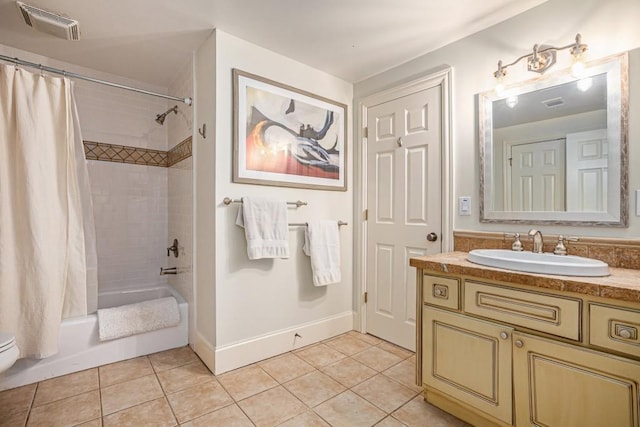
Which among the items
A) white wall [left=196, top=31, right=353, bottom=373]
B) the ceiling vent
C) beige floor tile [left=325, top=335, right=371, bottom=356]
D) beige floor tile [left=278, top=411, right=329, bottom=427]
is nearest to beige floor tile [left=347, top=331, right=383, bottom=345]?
beige floor tile [left=325, top=335, right=371, bottom=356]

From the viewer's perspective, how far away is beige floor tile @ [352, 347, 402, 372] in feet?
6.91

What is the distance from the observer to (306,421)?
1545mm

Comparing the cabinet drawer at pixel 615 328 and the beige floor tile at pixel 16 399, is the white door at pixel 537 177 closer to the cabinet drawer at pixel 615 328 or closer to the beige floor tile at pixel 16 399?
the cabinet drawer at pixel 615 328

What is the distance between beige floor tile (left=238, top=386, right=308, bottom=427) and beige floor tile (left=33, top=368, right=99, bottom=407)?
38.1 inches

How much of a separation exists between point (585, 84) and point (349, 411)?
82.5 inches

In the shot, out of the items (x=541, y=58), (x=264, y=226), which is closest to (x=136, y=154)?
(x=264, y=226)

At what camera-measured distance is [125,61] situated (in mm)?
2434

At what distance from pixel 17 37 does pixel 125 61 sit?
62 centimetres

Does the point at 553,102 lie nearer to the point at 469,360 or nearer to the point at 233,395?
the point at 469,360

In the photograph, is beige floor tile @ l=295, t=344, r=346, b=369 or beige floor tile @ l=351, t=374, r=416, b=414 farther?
beige floor tile @ l=295, t=344, r=346, b=369

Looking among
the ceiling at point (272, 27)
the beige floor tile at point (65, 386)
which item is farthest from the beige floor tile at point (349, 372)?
the ceiling at point (272, 27)

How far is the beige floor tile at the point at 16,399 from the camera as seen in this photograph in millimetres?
1598

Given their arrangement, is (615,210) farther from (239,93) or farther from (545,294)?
(239,93)

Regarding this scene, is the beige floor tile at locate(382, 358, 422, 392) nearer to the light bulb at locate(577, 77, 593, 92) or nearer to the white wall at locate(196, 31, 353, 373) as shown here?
the white wall at locate(196, 31, 353, 373)
